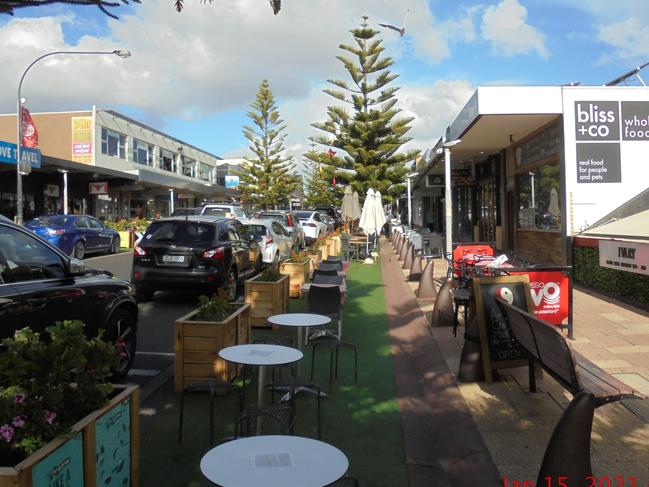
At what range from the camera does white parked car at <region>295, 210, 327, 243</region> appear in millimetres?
25209

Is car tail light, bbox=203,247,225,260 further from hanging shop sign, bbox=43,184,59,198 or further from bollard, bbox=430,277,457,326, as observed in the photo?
hanging shop sign, bbox=43,184,59,198

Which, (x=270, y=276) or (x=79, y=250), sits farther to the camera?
(x=79, y=250)

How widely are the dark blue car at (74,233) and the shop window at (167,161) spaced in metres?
32.3

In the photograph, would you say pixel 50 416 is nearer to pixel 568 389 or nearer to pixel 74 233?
pixel 568 389

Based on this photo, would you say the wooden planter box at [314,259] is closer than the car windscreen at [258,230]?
Yes

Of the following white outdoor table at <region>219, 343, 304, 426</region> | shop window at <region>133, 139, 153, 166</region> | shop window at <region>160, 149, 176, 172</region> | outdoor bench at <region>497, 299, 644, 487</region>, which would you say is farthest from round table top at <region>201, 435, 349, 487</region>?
shop window at <region>160, 149, 176, 172</region>

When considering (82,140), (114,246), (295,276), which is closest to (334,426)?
(295,276)

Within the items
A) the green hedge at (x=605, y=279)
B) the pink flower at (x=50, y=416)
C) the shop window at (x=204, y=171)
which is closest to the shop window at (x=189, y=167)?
the shop window at (x=204, y=171)

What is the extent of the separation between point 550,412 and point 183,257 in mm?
6568

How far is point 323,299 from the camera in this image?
23.5 ft

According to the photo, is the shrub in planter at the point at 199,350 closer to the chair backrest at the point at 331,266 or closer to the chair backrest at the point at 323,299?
the chair backrest at the point at 323,299

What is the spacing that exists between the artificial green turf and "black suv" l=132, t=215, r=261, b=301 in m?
3.16

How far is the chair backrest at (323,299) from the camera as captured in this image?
713 cm

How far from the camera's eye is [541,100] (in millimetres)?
13469
